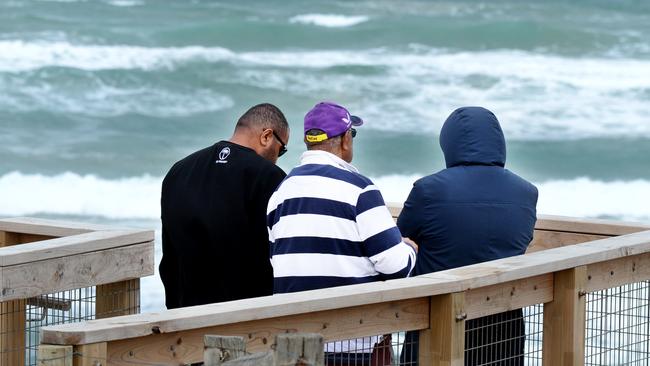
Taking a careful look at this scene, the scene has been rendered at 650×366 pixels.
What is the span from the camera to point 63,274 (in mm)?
4488

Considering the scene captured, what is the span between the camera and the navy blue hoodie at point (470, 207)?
14.7ft

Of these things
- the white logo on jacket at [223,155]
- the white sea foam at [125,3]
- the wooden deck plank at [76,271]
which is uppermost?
the white sea foam at [125,3]

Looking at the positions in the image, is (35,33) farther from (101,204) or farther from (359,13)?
(101,204)

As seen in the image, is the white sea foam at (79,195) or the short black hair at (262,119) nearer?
the short black hair at (262,119)

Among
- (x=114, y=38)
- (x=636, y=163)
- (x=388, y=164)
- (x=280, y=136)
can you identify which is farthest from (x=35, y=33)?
(x=280, y=136)

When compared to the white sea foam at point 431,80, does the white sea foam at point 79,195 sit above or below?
below

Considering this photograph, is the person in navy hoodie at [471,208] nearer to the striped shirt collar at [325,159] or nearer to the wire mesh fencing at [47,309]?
the striped shirt collar at [325,159]

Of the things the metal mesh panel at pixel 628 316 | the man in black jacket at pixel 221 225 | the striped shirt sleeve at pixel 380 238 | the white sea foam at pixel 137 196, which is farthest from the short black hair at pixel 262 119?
the white sea foam at pixel 137 196

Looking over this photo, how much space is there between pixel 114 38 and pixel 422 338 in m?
25.1

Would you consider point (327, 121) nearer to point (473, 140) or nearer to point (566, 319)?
point (473, 140)

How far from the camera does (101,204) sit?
18.4m

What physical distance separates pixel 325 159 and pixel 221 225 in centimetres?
68

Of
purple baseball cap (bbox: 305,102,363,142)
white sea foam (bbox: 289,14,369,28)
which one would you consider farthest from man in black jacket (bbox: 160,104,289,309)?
white sea foam (bbox: 289,14,369,28)

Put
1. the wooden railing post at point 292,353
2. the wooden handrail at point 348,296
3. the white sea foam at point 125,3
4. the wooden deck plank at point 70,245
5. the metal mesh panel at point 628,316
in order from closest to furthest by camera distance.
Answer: the wooden railing post at point 292,353 → the wooden handrail at point 348,296 → the wooden deck plank at point 70,245 → the metal mesh panel at point 628,316 → the white sea foam at point 125,3
